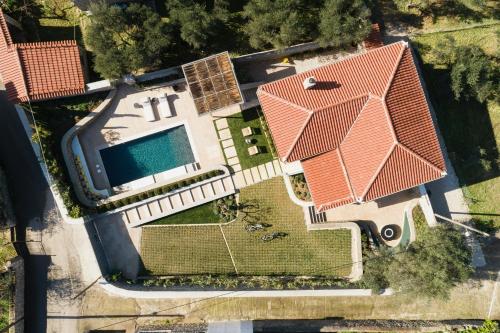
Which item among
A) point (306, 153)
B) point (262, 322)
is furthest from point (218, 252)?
point (306, 153)

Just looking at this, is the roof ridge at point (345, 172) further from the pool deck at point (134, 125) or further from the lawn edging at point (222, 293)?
the pool deck at point (134, 125)

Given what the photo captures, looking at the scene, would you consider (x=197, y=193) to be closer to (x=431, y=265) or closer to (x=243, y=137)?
(x=243, y=137)

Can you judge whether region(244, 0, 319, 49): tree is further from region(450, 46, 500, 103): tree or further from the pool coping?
region(450, 46, 500, 103): tree

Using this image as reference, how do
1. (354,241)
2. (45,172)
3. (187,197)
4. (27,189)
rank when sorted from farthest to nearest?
1. (354,241)
2. (187,197)
3. (27,189)
4. (45,172)

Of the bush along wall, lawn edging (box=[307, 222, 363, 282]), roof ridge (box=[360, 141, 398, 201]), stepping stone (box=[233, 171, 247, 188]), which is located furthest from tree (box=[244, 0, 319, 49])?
lawn edging (box=[307, 222, 363, 282])

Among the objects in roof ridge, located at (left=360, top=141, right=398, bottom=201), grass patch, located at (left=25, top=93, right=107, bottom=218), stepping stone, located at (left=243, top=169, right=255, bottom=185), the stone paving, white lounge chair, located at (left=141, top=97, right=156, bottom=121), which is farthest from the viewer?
stepping stone, located at (left=243, top=169, right=255, bottom=185)

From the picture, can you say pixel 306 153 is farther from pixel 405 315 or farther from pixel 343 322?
pixel 405 315

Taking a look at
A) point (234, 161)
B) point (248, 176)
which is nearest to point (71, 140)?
point (234, 161)
